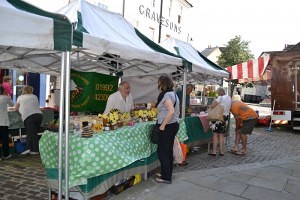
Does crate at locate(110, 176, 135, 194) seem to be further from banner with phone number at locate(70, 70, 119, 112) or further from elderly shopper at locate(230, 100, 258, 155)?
elderly shopper at locate(230, 100, 258, 155)

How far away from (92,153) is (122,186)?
3.67 feet

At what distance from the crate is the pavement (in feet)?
0.21

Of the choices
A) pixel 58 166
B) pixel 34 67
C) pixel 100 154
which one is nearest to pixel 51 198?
pixel 58 166

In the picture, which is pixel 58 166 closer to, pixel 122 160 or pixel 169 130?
pixel 122 160

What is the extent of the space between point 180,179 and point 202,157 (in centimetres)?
203

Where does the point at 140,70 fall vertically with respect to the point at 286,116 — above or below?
above

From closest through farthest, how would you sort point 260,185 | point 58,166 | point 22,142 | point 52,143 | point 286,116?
point 58,166
point 52,143
point 260,185
point 22,142
point 286,116

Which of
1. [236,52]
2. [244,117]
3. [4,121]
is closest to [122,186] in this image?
[4,121]

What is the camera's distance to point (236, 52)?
124 feet

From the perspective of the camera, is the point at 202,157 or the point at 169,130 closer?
the point at 169,130

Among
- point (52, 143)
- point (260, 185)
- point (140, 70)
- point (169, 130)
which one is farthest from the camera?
point (140, 70)

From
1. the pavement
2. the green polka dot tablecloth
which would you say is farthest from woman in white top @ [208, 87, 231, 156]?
the green polka dot tablecloth

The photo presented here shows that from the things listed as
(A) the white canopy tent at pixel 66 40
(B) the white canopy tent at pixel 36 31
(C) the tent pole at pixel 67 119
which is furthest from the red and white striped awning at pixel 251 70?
(B) the white canopy tent at pixel 36 31

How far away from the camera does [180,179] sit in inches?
212
